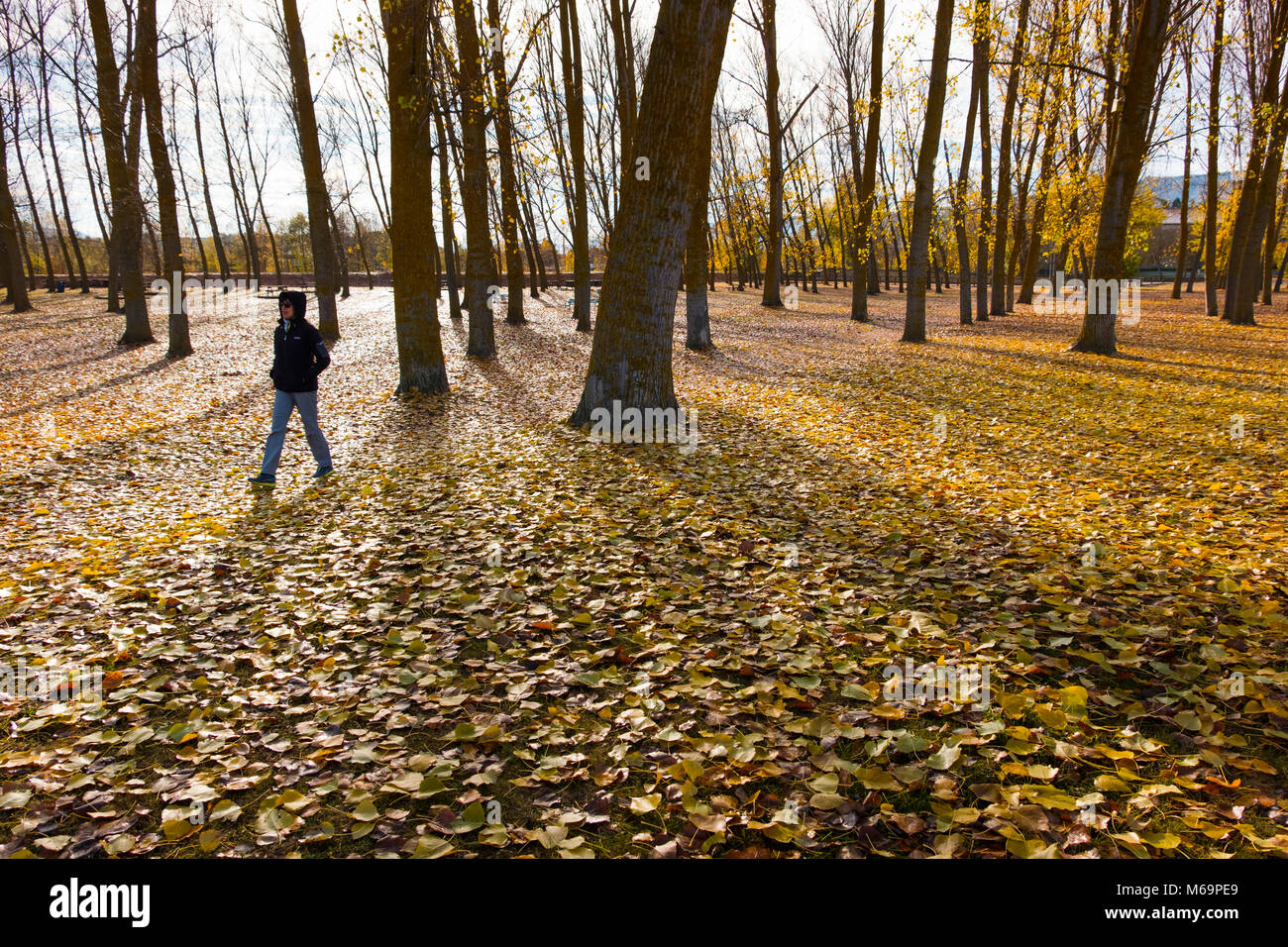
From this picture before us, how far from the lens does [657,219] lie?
8.29 meters

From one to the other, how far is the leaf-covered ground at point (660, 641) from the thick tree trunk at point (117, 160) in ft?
34.0

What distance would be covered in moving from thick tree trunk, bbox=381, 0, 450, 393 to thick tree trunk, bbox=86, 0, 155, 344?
1002 centimetres

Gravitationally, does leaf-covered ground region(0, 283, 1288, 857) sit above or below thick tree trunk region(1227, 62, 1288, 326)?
below

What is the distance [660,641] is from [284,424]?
5.78 meters

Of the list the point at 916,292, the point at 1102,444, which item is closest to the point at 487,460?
the point at 1102,444

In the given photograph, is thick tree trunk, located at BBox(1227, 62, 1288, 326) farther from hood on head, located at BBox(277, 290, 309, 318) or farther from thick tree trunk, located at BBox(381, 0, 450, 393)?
hood on head, located at BBox(277, 290, 309, 318)

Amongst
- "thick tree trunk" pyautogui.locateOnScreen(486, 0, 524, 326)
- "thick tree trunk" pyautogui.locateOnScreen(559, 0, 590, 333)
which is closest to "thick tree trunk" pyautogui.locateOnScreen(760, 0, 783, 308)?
"thick tree trunk" pyautogui.locateOnScreen(559, 0, 590, 333)

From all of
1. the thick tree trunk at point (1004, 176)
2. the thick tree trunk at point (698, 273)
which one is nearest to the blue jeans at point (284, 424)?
the thick tree trunk at point (698, 273)

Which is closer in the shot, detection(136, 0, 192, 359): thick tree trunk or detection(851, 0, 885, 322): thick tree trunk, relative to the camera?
detection(136, 0, 192, 359): thick tree trunk

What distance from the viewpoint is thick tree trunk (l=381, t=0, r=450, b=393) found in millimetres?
10828

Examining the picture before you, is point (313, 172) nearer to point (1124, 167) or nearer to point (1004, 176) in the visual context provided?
point (1124, 167)

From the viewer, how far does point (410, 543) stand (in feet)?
18.5
